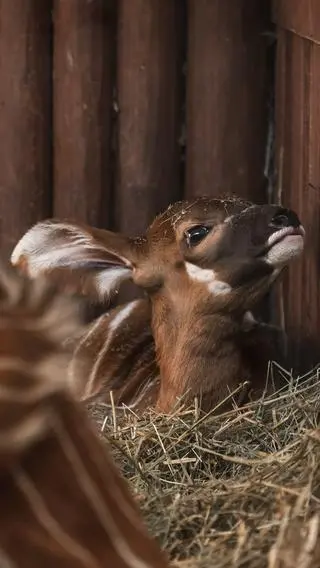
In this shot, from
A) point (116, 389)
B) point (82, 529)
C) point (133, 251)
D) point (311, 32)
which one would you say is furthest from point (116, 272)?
point (82, 529)

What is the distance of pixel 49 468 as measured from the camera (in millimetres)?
1423

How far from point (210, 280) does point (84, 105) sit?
924mm

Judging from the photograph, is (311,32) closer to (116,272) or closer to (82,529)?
(116,272)

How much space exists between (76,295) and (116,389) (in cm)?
36

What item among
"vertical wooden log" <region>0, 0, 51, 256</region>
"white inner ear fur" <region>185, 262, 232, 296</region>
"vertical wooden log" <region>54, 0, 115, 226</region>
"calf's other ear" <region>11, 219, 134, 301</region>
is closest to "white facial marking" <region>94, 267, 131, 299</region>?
"calf's other ear" <region>11, 219, 134, 301</region>

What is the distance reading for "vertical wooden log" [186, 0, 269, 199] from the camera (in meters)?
3.60

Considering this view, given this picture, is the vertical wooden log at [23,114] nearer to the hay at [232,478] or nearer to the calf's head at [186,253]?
the calf's head at [186,253]

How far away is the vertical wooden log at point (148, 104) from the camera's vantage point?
3.68 metres

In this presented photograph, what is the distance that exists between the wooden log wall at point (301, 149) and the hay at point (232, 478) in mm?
180

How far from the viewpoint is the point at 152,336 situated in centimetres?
367

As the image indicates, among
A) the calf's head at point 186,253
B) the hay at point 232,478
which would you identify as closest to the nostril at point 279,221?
the calf's head at point 186,253

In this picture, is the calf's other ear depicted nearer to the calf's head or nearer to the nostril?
the calf's head

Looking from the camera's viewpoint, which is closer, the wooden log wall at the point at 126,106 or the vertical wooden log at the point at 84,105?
the wooden log wall at the point at 126,106

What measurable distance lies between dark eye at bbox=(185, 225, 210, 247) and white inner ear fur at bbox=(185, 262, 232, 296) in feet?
0.22
